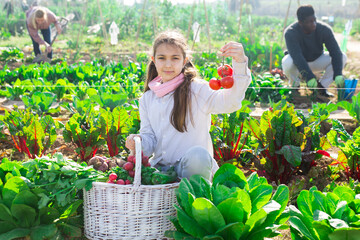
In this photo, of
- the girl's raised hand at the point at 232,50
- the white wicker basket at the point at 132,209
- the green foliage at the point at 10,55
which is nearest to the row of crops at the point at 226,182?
the white wicker basket at the point at 132,209

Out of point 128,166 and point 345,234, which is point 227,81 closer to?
point 128,166

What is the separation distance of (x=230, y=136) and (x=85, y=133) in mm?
1038

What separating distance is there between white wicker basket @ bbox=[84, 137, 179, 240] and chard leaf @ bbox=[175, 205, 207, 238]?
0.22 metres

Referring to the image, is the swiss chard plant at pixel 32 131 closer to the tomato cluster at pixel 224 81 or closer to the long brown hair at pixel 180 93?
the long brown hair at pixel 180 93

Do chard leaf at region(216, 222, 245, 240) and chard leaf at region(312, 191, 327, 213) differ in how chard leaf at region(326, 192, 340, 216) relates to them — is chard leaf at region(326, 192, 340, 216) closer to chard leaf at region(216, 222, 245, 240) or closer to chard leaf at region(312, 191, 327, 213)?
chard leaf at region(312, 191, 327, 213)

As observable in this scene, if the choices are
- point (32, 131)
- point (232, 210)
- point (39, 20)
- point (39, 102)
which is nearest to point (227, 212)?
point (232, 210)

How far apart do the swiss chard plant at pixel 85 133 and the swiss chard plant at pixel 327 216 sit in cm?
164

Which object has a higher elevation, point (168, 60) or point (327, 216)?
point (168, 60)

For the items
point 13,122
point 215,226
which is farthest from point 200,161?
point 13,122

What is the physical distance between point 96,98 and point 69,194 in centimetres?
190

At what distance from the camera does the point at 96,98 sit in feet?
12.9

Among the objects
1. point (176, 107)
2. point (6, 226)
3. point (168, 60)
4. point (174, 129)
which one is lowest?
point (6, 226)

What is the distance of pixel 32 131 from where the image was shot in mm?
3100

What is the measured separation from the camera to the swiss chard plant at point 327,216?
5.60 feet
